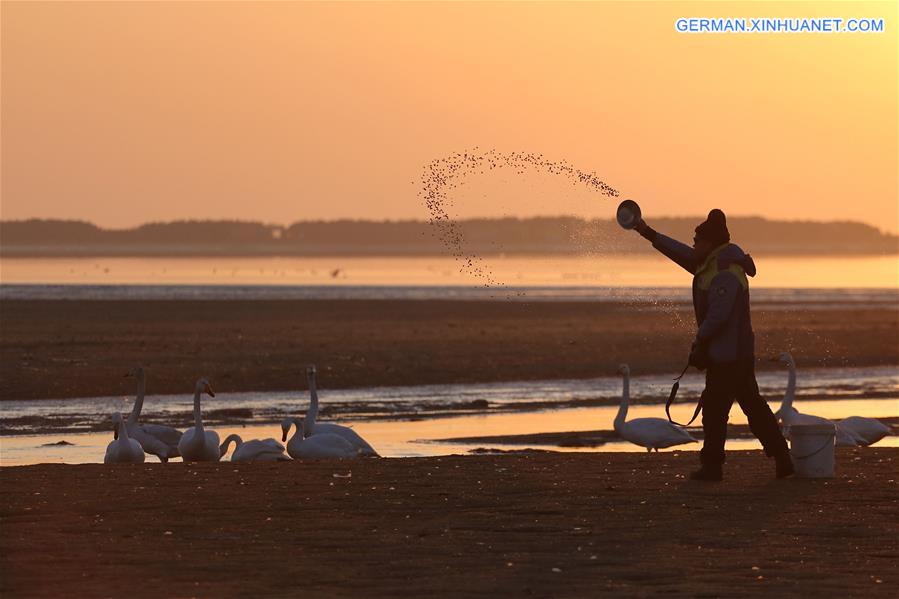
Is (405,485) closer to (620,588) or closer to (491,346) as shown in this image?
(620,588)

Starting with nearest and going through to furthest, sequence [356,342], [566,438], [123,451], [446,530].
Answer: [446,530]
[123,451]
[566,438]
[356,342]

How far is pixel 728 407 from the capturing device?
46.7 feet

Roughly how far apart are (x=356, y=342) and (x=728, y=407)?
87.4 feet

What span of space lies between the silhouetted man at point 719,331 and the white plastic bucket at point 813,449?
19 centimetres

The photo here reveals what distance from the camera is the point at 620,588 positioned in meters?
9.78

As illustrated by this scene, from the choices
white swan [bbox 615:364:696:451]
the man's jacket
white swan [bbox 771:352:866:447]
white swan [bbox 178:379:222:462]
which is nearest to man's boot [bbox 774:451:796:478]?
the man's jacket

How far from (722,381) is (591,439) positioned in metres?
7.79

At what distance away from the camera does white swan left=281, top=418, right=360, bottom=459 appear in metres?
17.7

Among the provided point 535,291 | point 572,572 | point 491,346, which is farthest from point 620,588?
point 535,291

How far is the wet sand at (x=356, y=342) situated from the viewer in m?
31.8

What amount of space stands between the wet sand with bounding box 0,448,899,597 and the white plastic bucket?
0.27 meters

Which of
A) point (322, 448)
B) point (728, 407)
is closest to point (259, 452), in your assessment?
point (322, 448)

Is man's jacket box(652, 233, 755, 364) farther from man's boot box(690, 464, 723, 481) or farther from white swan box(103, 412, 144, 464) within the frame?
white swan box(103, 412, 144, 464)

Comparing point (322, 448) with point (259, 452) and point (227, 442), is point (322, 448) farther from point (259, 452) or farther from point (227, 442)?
point (227, 442)
